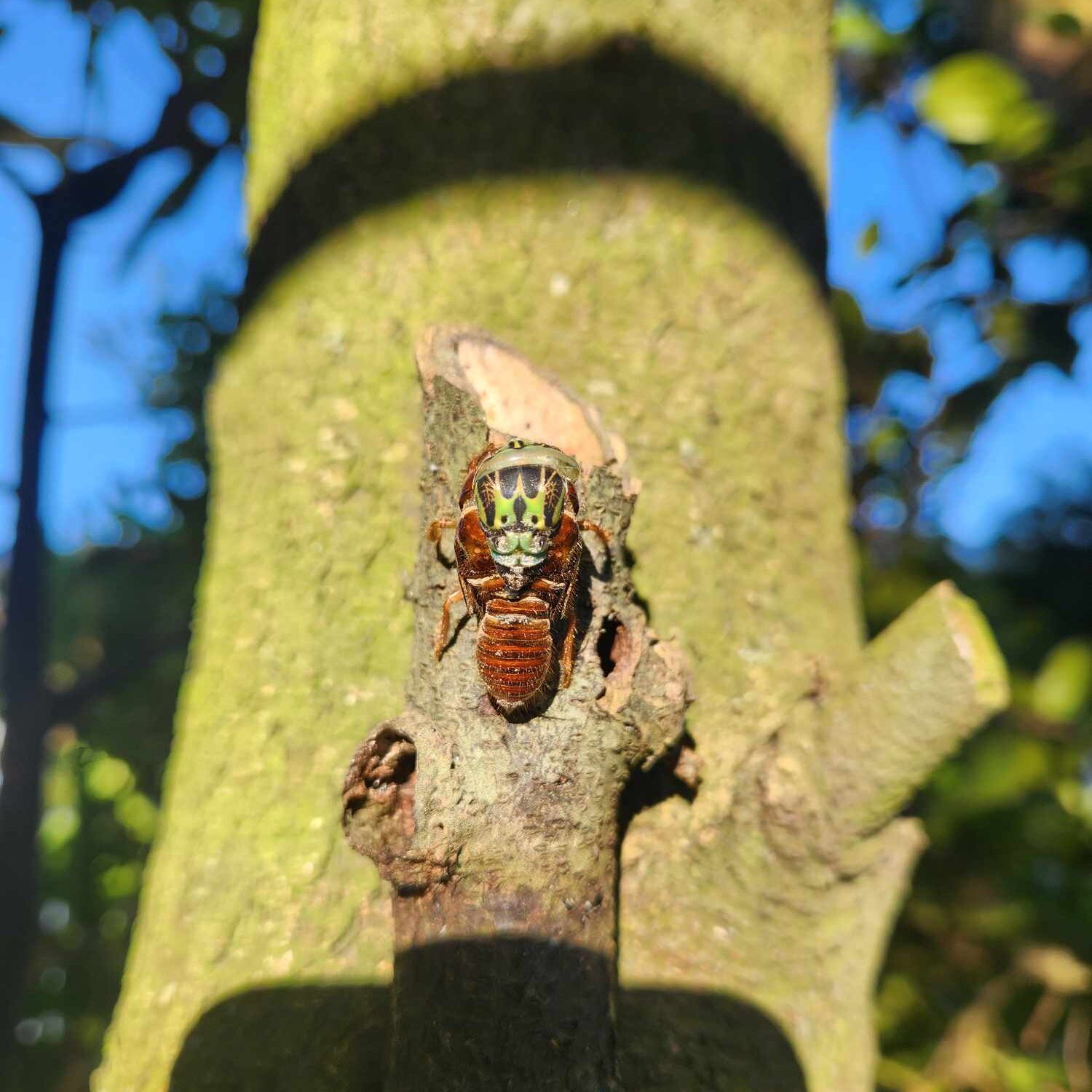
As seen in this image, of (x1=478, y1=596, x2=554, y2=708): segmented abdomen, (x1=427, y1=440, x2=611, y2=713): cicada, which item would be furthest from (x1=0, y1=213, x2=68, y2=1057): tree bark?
(x1=478, y1=596, x2=554, y2=708): segmented abdomen

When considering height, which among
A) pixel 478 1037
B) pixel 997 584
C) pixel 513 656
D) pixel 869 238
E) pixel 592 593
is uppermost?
pixel 869 238

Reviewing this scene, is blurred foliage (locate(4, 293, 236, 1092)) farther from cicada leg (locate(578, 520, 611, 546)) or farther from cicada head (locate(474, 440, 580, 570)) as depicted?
cicada leg (locate(578, 520, 611, 546))

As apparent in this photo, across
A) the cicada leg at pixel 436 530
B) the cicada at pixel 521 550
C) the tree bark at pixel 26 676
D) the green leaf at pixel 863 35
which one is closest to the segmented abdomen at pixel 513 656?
the cicada at pixel 521 550

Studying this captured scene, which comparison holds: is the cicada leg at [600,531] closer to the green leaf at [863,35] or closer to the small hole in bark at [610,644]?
the small hole in bark at [610,644]

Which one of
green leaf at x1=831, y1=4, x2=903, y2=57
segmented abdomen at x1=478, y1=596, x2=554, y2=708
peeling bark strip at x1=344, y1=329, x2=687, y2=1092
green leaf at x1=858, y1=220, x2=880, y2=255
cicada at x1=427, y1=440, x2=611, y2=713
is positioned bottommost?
peeling bark strip at x1=344, y1=329, x2=687, y2=1092

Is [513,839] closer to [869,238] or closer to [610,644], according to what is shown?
[610,644]

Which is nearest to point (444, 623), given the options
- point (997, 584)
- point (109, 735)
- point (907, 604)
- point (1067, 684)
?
point (1067, 684)

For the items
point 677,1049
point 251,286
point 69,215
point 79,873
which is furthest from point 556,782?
point 79,873
